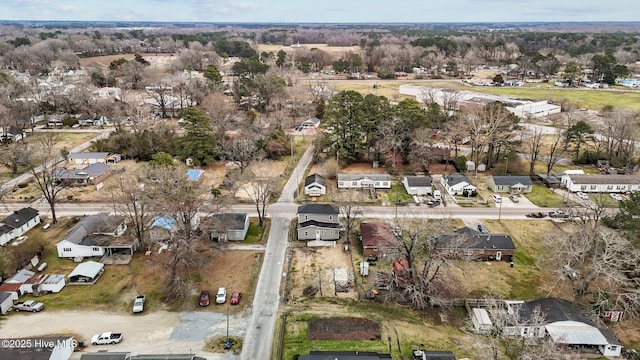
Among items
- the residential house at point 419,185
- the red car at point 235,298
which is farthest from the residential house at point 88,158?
the residential house at point 419,185

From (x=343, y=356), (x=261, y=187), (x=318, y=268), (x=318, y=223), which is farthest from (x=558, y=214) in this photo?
(x=343, y=356)

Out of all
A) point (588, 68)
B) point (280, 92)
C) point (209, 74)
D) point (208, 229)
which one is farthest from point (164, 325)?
point (588, 68)

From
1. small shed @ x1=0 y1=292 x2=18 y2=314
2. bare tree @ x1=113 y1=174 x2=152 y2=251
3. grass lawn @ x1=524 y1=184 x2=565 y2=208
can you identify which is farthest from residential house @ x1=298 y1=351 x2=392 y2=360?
grass lawn @ x1=524 y1=184 x2=565 y2=208

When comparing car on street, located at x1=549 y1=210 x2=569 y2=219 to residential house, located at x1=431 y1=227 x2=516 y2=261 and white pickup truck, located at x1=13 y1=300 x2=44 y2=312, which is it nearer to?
residential house, located at x1=431 y1=227 x2=516 y2=261

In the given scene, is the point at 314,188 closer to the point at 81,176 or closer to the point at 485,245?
the point at 485,245

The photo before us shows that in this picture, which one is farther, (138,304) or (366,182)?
(366,182)

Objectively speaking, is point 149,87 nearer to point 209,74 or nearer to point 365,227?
point 209,74

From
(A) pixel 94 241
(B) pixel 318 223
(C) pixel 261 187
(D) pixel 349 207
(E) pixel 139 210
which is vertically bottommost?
(A) pixel 94 241

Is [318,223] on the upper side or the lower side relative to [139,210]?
lower
